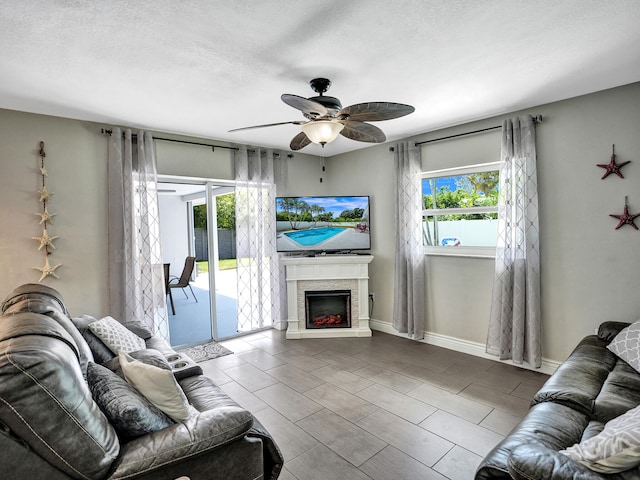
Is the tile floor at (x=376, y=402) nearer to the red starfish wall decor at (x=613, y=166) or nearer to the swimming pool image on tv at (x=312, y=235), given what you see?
the swimming pool image on tv at (x=312, y=235)

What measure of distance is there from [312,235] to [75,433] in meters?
3.71

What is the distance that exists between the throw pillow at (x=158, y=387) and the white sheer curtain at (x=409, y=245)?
10.5ft

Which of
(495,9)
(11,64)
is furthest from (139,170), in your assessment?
(495,9)

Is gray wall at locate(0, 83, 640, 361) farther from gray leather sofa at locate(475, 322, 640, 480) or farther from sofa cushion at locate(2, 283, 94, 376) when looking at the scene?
sofa cushion at locate(2, 283, 94, 376)

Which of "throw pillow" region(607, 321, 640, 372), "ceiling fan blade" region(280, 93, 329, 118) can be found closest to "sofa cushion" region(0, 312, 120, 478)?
"ceiling fan blade" region(280, 93, 329, 118)

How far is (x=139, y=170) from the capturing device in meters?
3.75

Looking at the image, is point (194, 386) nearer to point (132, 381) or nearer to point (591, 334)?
point (132, 381)

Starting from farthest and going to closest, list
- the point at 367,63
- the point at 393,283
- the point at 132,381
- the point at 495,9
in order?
the point at 393,283, the point at 367,63, the point at 495,9, the point at 132,381

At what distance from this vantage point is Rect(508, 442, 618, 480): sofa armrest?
124cm

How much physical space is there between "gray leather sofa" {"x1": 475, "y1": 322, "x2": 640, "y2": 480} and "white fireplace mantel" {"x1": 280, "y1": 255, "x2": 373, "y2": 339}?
7.89 ft

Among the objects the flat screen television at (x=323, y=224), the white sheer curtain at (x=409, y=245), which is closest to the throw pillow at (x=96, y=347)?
the flat screen television at (x=323, y=224)

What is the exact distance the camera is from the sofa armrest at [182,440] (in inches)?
51.0

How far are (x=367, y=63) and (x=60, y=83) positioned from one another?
2.26m

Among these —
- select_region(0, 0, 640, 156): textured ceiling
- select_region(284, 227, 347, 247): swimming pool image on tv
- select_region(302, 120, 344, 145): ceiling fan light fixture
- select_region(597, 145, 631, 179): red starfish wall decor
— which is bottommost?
select_region(284, 227, 347, 247): swimming pool image on tv
